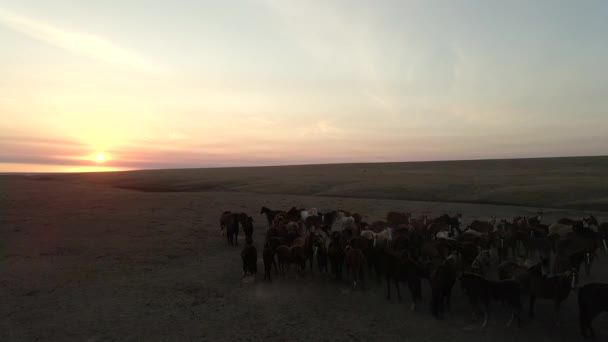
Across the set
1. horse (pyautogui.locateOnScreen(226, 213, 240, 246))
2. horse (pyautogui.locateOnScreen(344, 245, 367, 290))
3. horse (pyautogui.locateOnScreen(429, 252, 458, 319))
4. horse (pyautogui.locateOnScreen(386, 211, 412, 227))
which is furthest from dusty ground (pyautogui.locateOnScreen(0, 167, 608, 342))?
horse (pyautogui.locateOnScreen(386, 211, 412, 227))

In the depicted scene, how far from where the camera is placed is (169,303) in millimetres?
9109

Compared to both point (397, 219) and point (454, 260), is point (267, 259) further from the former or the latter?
point (397, 219)

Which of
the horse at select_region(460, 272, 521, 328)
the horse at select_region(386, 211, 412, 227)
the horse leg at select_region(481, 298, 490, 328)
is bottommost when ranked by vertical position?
the horse leg at select_region(481, 298, 490, 328)

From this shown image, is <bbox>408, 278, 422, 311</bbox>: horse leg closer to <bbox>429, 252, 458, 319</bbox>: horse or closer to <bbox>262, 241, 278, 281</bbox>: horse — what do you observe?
<bbox>429, 252, 458, 319</bbox>: horse

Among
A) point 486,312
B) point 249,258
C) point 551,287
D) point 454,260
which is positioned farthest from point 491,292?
point 249,258

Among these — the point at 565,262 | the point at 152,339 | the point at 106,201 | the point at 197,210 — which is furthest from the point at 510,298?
the point at 106,201

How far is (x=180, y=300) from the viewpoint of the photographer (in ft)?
30.6

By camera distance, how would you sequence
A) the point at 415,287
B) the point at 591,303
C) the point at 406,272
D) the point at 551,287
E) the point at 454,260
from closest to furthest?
the point at 591,303, the point at 551,287, the point at 415,287, the point at 406,272, the point at 454,260

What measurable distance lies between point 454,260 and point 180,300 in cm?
722

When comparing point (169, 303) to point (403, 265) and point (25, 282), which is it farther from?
point (403, 265)

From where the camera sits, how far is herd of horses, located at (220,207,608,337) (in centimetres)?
802

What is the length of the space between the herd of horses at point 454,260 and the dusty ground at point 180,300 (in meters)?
0.46

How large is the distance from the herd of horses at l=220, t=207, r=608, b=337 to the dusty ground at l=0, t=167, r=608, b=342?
0.46 m

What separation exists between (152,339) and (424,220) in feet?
44.6
